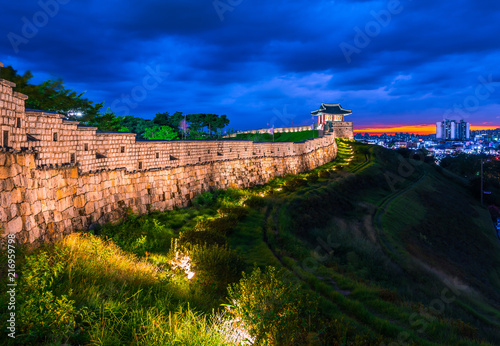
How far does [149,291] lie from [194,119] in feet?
211

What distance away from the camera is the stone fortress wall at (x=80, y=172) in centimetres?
848

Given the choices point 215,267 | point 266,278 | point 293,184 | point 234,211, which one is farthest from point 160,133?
point 266,278

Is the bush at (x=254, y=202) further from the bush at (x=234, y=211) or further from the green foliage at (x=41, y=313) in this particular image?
the green foliage at (x=41, y=313)

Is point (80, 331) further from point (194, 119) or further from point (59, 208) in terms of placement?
point (194, 119)

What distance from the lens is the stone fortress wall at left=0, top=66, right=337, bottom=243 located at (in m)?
8.48

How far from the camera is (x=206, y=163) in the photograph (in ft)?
83.5

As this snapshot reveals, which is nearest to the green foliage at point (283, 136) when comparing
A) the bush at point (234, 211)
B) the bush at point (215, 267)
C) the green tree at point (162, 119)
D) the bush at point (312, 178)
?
the green tree at point (162, 119)

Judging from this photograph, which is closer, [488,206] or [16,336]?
[16,336]

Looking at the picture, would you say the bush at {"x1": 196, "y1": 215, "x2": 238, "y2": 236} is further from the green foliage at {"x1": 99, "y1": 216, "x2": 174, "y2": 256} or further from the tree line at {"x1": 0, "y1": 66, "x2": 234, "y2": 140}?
the tree line at {"x1": 0, "y1": 66, "x2": 234, "y2": 140}

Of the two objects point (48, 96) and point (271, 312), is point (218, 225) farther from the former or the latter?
point (48, 96)

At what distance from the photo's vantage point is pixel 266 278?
8.38m

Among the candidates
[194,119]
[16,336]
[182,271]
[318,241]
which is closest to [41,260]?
[16,336]

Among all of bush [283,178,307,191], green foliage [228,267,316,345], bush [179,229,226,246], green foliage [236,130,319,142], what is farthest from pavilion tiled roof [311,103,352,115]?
green foliage [228,267,316,345]

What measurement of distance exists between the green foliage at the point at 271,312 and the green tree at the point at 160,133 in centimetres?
4280
